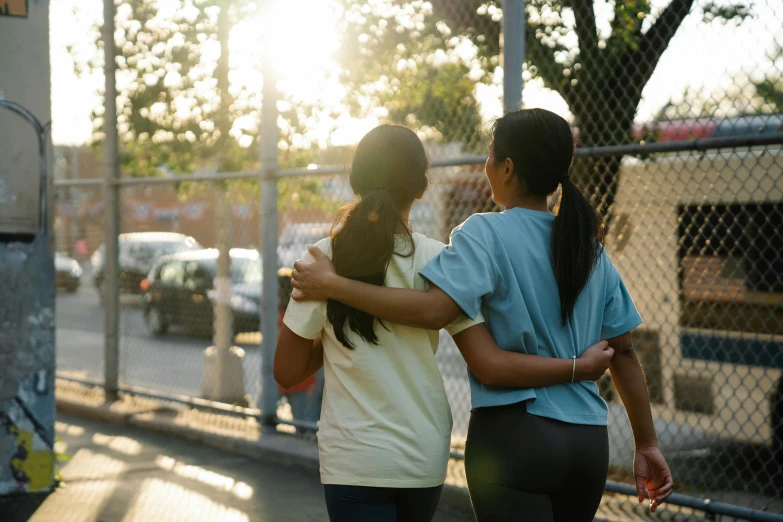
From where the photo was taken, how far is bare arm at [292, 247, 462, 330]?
7.15 feet

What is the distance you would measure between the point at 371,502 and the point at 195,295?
7622mm

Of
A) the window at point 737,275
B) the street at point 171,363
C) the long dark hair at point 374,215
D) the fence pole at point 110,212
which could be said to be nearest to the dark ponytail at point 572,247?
the long dark hair at point 374,215

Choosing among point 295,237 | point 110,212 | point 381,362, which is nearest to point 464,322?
point 381,362

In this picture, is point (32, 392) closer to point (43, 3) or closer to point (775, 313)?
point (43, 3)

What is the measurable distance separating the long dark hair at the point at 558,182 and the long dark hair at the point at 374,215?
0.24m

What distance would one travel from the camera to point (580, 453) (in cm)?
213

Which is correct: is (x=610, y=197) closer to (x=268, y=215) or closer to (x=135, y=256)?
(x=268, y=215)

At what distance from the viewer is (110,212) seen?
804 cm

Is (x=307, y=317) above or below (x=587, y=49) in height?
below

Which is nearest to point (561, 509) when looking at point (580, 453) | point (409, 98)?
point (580, 453)

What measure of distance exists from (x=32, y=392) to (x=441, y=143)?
3.14 meters

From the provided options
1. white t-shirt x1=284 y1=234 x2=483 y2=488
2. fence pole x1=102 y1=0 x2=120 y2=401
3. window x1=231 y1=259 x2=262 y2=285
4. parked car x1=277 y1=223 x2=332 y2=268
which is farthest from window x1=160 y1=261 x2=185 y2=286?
white t-shirt x1=284 y1=234 x2=483 y2=488

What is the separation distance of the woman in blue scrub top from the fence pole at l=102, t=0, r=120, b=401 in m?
6.16

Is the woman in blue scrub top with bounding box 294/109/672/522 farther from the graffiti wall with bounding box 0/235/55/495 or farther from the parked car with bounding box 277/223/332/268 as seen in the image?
the parked car with bounding box 277/223/332/268
